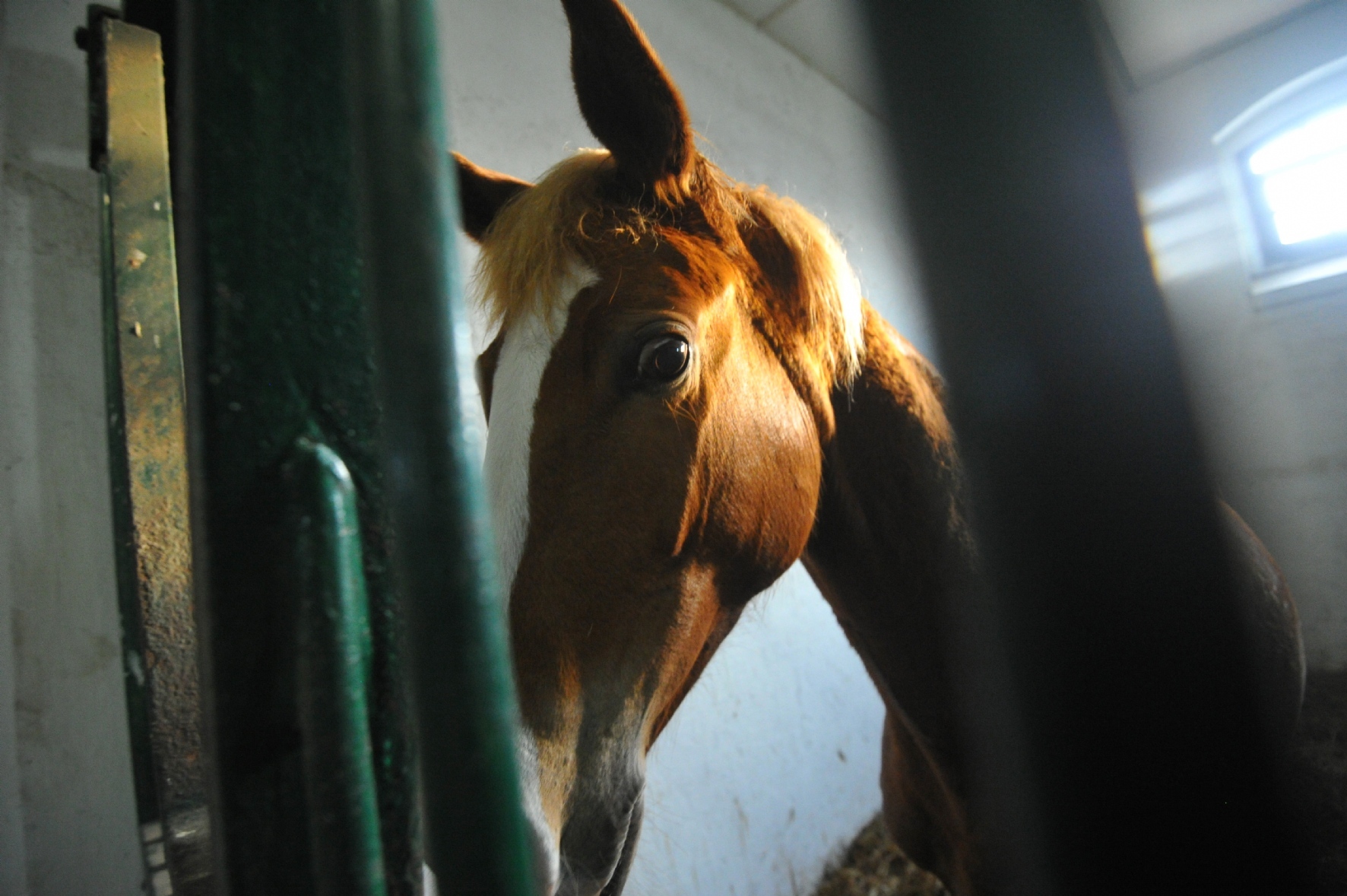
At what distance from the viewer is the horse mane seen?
50cm

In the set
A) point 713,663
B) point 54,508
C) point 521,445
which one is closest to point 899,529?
point 521,445

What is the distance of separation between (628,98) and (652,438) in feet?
0.97

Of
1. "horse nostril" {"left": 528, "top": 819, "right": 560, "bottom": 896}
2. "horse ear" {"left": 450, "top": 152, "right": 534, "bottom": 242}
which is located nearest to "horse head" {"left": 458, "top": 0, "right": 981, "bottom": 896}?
"horse nostril" {"left": 528, "top": 819, "right": 560, "bottom": 896}

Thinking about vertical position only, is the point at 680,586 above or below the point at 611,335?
below

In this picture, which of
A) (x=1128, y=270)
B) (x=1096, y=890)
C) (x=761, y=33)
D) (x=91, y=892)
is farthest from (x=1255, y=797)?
(x=761, y=33)

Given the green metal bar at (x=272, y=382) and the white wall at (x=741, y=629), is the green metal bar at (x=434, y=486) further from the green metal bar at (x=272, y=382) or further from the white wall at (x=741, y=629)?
the white wall at (x=741, y=629)

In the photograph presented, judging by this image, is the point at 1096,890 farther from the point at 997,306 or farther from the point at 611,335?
the point at 611,335

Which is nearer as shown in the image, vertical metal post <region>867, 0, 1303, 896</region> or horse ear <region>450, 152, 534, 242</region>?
vertical metal post <region>867, 0, 1303, 896</region>

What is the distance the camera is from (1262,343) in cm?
215

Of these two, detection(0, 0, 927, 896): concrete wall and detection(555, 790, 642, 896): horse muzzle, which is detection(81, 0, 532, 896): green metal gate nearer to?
detection(555, 790, 642, 896): horse muzzle

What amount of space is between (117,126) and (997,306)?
733mm

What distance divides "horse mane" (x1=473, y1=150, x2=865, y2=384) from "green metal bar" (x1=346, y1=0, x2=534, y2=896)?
1.18 feet

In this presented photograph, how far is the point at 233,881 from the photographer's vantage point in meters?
0.12

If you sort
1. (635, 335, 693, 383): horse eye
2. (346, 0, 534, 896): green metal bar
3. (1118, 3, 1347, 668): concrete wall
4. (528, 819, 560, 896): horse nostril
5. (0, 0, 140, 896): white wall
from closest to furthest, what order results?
1. (346, 0, 534, 896): green metal bar
2. (528, 819, 560, 896): horse nostril
3. (635, 335, 693, 383): horse eye
4. (0, 0, 140, 896): white wall
5. (1118, 3, 1347, 668): concrete wall
